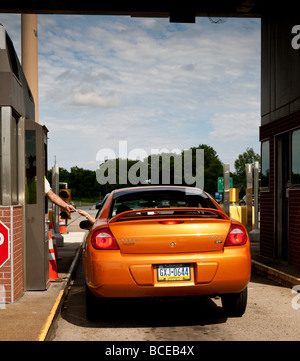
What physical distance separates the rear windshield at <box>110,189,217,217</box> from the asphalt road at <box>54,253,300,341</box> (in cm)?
129

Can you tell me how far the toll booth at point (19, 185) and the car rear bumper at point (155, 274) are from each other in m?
1.71

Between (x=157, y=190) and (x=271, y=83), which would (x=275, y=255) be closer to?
(x=271, y=83)

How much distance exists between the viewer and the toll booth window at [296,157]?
999cm

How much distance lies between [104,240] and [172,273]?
0.83m

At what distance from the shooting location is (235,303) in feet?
20.9

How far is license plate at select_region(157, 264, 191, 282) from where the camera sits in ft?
18.7

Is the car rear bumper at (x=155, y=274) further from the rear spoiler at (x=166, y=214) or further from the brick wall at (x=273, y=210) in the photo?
the brick wall at (x=273, y=210)

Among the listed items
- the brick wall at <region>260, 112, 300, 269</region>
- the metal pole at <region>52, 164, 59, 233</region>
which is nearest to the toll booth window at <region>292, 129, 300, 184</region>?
the brick wall at <region>260, 112, 300, 269</region>

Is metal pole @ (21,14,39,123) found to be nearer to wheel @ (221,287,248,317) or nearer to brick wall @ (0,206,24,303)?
brick wall @ (0,206,24,303)

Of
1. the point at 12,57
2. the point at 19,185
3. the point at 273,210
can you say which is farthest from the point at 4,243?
the point at 273,210

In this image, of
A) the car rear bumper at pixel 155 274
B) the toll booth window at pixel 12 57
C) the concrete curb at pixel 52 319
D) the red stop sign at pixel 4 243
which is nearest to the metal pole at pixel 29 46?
the toll booth window at pixel 12 57

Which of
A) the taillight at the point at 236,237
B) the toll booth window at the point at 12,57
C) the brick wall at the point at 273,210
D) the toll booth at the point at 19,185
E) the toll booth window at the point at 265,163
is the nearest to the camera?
the taillight at the point at 236,237
